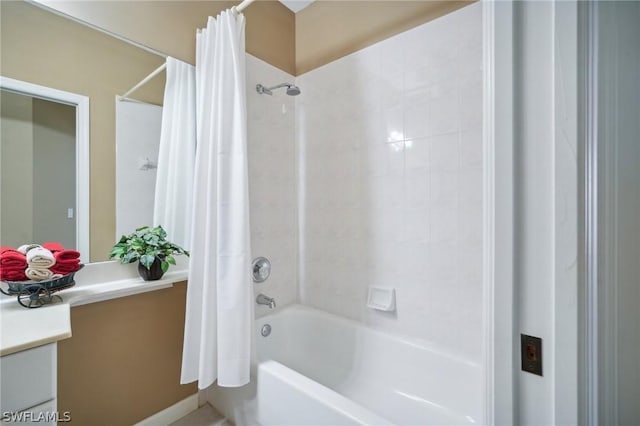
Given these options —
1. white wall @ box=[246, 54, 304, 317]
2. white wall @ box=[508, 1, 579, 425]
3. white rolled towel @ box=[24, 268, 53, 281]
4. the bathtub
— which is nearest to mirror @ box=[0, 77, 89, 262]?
white rolled towel @ box=[24, 268, 53, 281]

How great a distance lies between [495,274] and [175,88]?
1.77m

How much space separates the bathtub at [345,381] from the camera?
1183 millimetres

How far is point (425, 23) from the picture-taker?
1.57 metres

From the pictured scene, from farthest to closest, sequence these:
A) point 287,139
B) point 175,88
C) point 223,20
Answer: point 287,139 → point 175,88 → point 223,20

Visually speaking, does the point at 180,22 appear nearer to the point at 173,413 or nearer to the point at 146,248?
the point at 146,248

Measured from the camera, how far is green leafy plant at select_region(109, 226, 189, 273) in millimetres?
1368

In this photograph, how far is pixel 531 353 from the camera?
46 cm

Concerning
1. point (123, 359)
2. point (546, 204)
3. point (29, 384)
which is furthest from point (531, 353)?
point (123, 359)

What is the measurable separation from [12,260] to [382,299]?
1656 mm

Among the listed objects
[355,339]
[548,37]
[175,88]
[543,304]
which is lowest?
[355,339]

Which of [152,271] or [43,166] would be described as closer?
→ [43,166]

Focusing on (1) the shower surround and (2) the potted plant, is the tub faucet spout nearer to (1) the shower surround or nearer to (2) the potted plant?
(1) the shower surround
